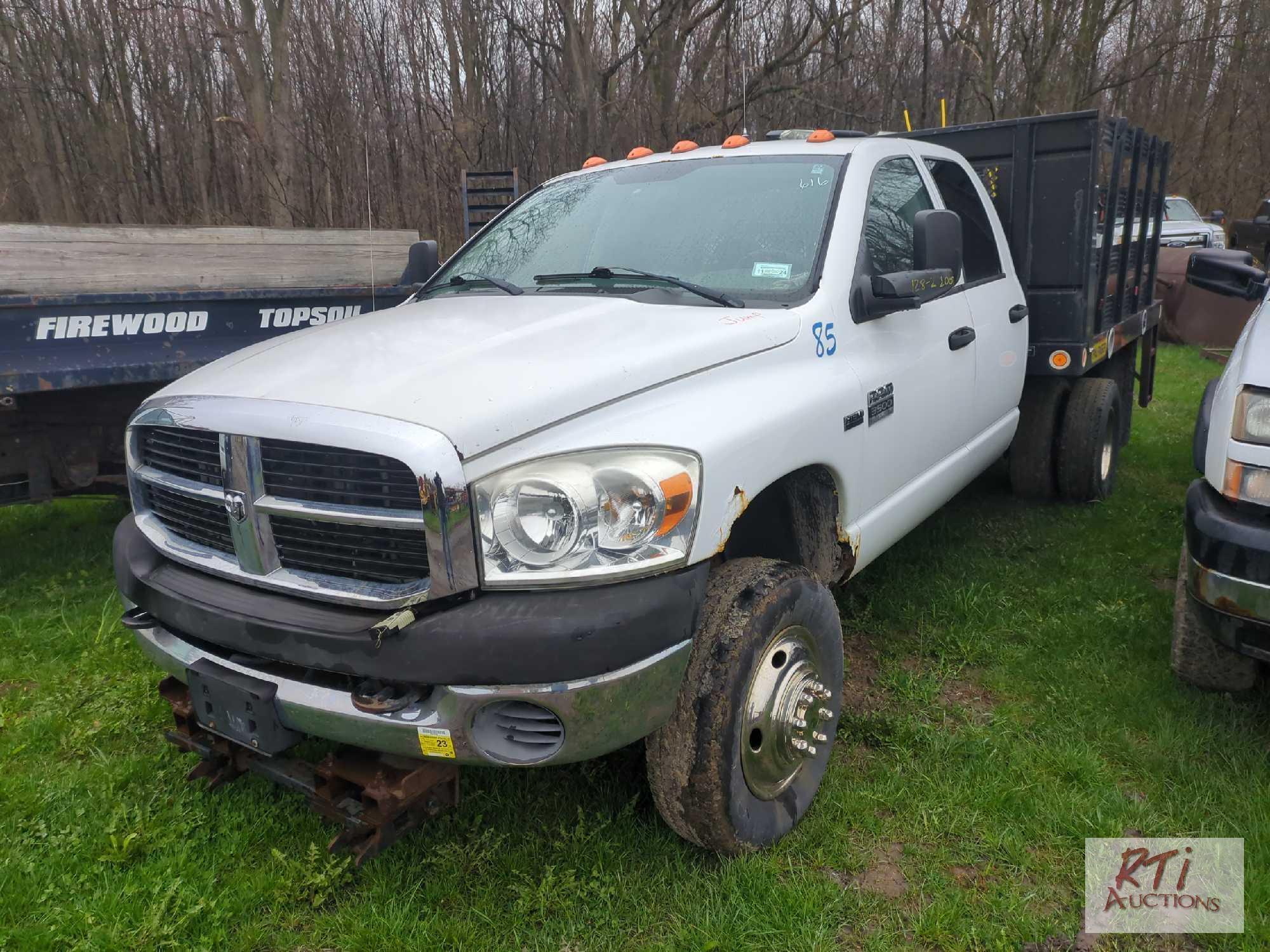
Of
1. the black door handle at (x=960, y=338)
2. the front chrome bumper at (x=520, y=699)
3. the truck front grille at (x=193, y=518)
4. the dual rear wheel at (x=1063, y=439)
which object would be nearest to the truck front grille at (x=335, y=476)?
the truck front grille at (x=193, y=518)

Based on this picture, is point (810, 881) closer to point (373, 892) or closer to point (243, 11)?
point (373, 892)

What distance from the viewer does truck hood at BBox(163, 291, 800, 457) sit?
218 cm

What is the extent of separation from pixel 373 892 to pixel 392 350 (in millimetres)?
1477

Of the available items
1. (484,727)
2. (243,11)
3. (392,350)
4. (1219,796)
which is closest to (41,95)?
(243,11)

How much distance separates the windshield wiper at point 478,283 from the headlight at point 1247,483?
7.57 ft

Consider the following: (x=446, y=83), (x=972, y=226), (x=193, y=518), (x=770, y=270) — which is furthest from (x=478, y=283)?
(x=446, y=83)

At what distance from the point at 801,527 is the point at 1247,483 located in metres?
1.29

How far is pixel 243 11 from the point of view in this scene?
11781 millimetres

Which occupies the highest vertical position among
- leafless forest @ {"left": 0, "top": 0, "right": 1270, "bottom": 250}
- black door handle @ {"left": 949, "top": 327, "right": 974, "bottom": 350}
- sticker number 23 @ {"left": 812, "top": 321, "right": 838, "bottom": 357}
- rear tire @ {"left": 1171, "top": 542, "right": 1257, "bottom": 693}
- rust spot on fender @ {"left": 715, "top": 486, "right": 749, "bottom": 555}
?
leafless forest @ {"left": 0, "top": 0, "right": 1270, "bottom": 250}

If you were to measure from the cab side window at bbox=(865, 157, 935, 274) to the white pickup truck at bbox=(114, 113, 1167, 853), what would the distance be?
20mm

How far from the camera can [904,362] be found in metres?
3.41

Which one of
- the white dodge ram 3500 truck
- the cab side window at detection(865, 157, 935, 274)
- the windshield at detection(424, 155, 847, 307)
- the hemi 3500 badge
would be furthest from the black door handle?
the white dodge ram 3500 truck

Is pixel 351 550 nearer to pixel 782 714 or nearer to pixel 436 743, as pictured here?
pixel 436 743

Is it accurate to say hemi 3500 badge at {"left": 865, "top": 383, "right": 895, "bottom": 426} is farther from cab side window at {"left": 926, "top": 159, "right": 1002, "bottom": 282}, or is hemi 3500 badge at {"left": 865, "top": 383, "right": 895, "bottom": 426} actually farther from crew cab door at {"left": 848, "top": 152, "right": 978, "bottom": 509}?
cab side window at {"left": 926, "top": 159, "right": 1002, "bottom": 282}
